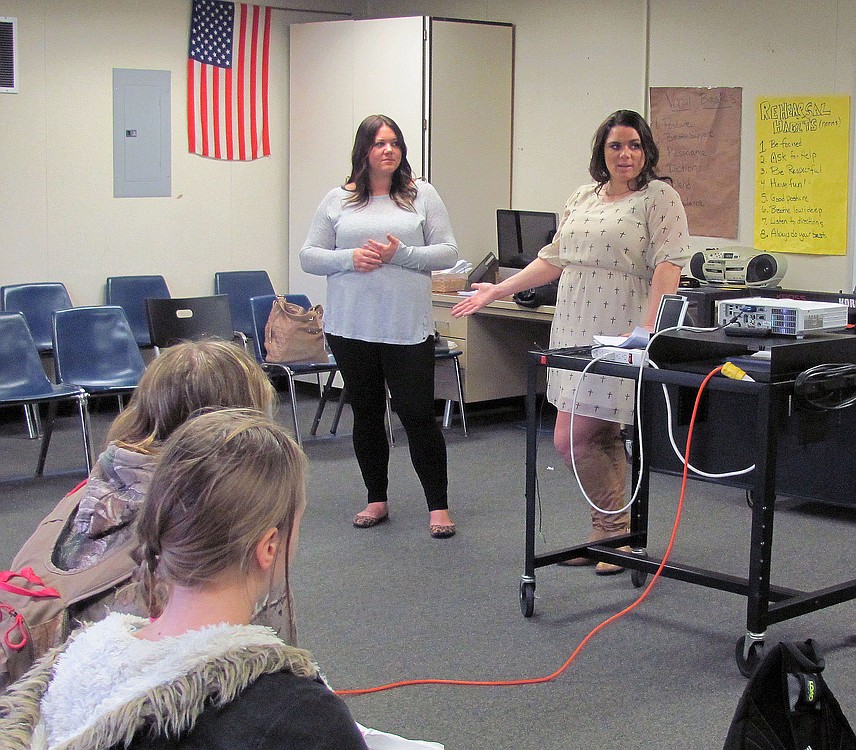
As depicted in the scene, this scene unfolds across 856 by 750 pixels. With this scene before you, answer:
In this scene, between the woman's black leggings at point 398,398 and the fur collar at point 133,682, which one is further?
the woman's black leggings at point 398,398

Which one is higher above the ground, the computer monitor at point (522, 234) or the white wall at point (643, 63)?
the white wall at point (643, 63)

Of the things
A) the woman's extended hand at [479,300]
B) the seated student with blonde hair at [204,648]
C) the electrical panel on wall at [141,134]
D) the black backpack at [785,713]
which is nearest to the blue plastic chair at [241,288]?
the electrical panel on wall at [141,134]

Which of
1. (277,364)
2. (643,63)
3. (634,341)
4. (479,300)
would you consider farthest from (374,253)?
(643,63)

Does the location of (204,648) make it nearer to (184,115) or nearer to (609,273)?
(609,273)

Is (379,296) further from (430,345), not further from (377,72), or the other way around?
(377,72)

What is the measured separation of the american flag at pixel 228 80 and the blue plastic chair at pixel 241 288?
2.46 ft

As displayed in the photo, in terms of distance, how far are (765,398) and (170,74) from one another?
5.09 meters

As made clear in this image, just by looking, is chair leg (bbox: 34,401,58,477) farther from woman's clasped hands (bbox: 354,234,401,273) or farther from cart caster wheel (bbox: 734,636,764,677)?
cart caster wheel (bbox: 734,636,764,677)

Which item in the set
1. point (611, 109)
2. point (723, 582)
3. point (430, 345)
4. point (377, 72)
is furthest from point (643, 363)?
point (377, 72)

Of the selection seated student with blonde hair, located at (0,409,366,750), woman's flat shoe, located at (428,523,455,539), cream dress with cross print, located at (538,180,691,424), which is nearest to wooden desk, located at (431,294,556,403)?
woman's flat shoe, located at (428,523,455,539)

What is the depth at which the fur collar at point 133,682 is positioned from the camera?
3.86 feet

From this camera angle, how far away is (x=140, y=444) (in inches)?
76.5

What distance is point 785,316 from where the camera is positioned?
9.95 ft

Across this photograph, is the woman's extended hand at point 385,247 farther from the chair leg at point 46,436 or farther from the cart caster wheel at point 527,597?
the chair leg at point 46,436
